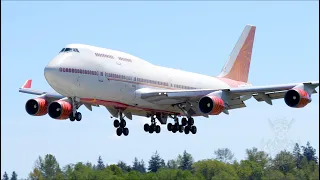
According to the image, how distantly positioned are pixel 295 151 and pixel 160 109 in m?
34.8

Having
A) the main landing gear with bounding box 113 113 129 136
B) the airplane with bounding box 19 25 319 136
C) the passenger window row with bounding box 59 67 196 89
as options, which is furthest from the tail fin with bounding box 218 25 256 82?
the main landing gear with bounding box 113 113 129 136

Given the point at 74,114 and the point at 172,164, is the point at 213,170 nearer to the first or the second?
the point at 172,164

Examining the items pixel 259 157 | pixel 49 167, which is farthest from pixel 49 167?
pixel 259 157

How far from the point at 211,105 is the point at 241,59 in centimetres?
1930

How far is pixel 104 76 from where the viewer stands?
76.4 m

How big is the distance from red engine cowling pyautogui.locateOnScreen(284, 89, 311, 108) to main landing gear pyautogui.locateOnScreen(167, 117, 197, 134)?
10567mm

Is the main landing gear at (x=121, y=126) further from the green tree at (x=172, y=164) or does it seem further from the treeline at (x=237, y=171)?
the green tree at (x=172, y=164)

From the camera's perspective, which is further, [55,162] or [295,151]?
[55,162]

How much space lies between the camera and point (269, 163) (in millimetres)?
109312

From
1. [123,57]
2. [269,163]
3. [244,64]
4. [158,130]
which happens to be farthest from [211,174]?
[123,57]

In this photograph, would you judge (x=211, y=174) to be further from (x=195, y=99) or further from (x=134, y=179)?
(x=195, y=99)

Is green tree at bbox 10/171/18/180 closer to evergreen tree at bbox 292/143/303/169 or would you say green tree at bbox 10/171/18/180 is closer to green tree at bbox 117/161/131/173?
green tree at bbox 117/161/131/173

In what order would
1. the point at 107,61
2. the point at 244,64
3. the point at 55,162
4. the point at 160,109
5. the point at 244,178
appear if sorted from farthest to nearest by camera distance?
the point at 55,162 → the point at 244,178 → the point at 244,64 → the point at 160,109 → the point at 107,61

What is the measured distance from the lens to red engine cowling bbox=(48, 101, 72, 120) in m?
77.8
